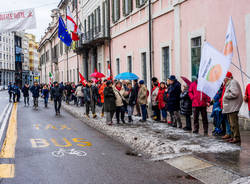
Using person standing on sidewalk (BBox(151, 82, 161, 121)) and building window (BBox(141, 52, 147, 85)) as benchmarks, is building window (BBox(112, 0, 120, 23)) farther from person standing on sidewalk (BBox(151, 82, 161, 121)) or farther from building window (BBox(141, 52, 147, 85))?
person standing on sidewalk (BBox(151, 82, 161, 121))

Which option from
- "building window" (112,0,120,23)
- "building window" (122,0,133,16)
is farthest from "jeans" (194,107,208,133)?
"building window" (112,0,120,23)

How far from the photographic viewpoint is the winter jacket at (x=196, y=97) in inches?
413

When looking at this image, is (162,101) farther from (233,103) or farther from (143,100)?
(233,103)

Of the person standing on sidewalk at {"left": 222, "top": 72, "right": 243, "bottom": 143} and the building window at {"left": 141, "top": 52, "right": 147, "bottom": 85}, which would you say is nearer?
the person standing on sidewalk at {"left": 222, "top": 72, "right": 243, "bottom": 143}

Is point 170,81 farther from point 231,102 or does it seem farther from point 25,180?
point 25,180

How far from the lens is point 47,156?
7.68 meters

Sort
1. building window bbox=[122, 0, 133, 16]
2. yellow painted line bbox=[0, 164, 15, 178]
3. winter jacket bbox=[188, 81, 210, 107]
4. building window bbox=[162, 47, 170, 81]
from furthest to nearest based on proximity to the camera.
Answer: building window bbox=[122, 0, 133, 16], building window bbox=[162, 47, 170, 81], winter jacket bbox=[188, 81, 210, 107], yellow painted line bbox=[0, 164, 15, 178]

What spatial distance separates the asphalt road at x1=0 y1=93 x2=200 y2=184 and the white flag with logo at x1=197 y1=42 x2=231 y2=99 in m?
1.72

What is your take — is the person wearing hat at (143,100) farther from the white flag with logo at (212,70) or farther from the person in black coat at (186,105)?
the white flag with logo at (212,70)

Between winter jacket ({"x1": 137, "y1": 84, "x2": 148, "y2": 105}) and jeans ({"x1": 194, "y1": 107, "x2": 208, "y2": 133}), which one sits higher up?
winter jacket ({"x1": 137, "y1": 84, "x2": 148, "y2": 105})

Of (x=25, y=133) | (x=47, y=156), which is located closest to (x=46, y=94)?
(x=25, y=133)

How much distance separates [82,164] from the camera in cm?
697

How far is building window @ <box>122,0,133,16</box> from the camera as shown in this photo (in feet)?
73.6

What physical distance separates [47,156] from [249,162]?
4.15m
